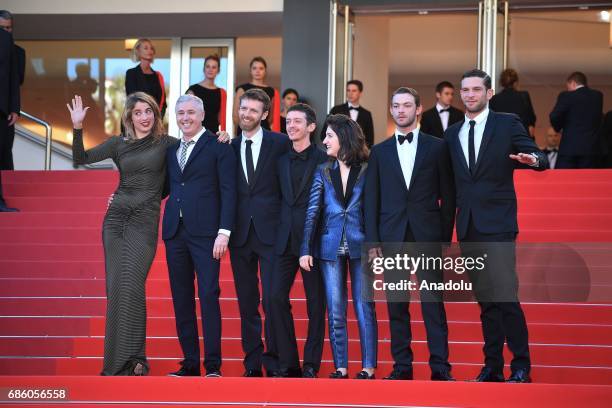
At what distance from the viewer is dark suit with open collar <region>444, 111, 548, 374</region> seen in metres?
6.27

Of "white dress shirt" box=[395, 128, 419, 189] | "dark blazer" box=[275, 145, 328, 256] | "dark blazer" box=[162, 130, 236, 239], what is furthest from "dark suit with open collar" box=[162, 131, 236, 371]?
"white dress shirt" box=[395, 128, 419, 189]

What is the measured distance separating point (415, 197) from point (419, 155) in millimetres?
254

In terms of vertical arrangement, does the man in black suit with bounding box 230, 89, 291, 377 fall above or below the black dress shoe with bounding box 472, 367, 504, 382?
above

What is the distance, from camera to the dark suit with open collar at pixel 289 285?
6.75 metres

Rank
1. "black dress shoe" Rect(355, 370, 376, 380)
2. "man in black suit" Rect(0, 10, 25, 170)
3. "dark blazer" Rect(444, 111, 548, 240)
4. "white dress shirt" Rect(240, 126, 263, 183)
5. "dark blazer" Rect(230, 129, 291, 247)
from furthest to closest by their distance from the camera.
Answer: "man in black suit" Rect(0, 10, 25, 170), "white dress shirt" Rect(240, 126, 263, 183), "dark blazer" Rect(230, 129, 291, 247), "black dress shoe" Rect(355, 370, 376, 380), "dark blazer" Rect(444, 111, 548, 240)

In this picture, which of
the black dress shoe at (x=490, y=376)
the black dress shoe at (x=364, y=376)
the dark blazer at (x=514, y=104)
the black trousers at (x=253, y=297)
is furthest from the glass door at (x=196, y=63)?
the black dress shoe at (x=490, y=376)

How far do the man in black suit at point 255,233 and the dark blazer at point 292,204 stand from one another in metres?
0.07

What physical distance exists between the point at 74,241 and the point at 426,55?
12674mm

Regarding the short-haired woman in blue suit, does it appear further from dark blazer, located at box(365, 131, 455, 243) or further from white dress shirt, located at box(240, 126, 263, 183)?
white dress shirt, located at box(240, 126, 263, 183)

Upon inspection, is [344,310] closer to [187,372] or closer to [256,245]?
[256,245]

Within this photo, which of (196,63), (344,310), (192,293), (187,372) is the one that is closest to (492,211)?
(344,310)

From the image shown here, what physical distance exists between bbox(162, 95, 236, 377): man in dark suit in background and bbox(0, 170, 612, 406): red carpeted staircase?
57 cm

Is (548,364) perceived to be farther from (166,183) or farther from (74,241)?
(74,241)

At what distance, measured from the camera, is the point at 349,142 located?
265 inches
